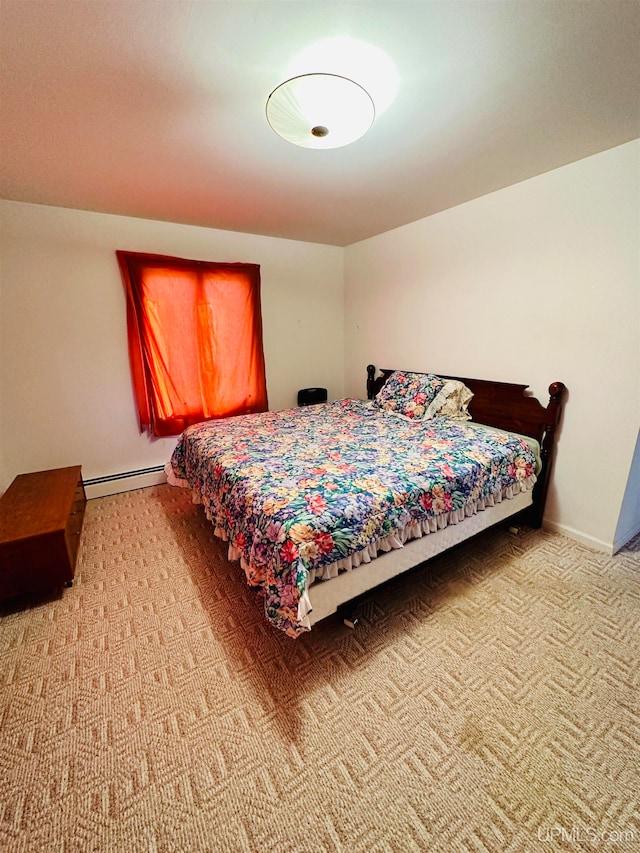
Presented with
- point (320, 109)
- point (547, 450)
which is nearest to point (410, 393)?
point (547, 450)

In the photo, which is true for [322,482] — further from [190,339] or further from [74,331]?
[74,331]

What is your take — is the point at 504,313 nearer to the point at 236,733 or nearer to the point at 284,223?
the point at 284,223

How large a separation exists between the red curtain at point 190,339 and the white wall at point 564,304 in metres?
1.75

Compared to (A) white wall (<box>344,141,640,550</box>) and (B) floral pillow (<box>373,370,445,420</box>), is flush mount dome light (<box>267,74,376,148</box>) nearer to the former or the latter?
(A) white wall (<box>344,141,640,550</box>)

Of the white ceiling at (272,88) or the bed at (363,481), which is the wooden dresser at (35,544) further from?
the white ceiling at (272,88)

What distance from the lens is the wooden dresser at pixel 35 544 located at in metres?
1.70

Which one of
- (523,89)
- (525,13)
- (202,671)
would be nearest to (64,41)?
(525,13)

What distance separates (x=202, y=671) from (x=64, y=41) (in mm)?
2353

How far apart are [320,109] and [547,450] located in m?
2.26

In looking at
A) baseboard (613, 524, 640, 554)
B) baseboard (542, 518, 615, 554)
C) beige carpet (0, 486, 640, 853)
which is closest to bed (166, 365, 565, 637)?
baseboard (542, 518, 615, 554)

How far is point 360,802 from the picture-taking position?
102 cm

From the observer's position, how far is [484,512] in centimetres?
201

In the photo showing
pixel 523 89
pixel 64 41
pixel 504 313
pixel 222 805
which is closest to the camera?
pixel 222 805

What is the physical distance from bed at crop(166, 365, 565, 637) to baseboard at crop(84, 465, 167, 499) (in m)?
0.70
